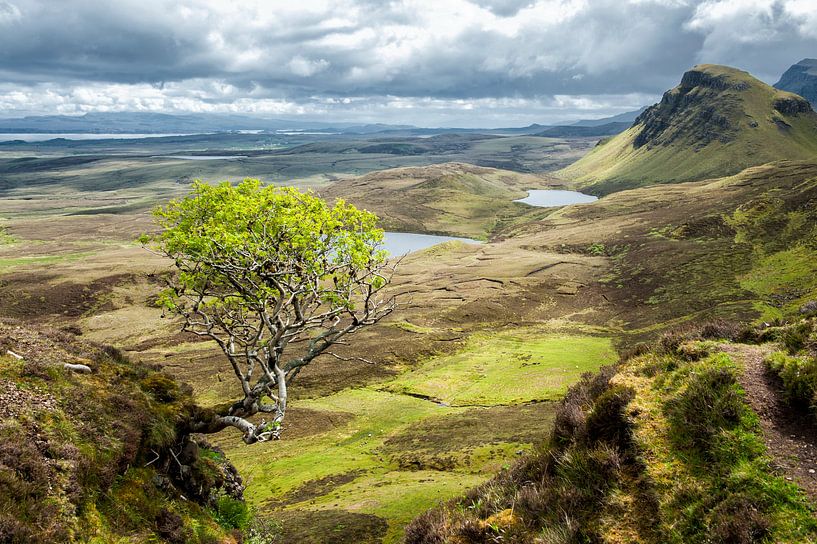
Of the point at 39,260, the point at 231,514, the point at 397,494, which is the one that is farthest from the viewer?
the point at 39,260

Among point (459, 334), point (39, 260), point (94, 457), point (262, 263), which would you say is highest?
point (262, 263)

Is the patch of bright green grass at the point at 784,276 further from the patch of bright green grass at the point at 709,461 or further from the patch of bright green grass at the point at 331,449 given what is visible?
the patch of bright green grass at the point at 709,461

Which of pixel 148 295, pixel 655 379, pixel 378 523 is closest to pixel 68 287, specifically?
pixel 148 295

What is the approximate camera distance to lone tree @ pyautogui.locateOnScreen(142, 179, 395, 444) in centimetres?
2061

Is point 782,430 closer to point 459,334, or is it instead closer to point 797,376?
point 797,376

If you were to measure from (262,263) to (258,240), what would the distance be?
87.6 inches

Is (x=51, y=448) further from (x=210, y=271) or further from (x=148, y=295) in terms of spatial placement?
(x=148, y=295)

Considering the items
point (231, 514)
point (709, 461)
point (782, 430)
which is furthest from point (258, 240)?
point (782, 430)

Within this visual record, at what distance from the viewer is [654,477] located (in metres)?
12.6

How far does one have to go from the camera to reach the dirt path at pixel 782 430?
11117 millimetres

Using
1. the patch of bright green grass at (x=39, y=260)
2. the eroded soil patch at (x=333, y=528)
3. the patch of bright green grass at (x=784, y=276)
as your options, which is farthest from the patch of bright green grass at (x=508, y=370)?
the patch of bright green grass at (x=39, y=260)

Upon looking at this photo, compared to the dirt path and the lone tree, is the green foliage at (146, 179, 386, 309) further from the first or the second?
the dirt path

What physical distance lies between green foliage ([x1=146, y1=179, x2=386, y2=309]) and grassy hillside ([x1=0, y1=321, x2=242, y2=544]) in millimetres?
4167

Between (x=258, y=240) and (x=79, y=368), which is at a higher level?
(x=258, y=240)
